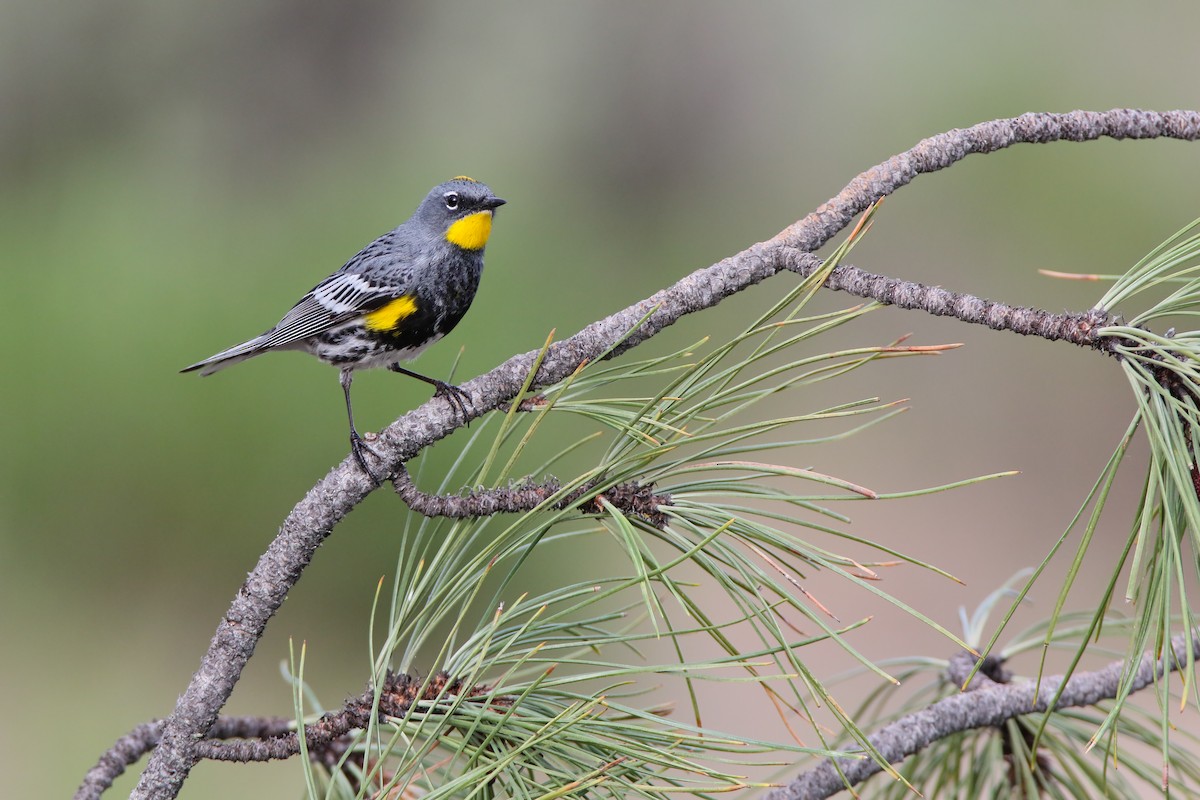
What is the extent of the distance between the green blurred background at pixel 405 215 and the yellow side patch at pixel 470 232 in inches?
24.5

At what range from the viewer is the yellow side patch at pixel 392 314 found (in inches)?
27.3

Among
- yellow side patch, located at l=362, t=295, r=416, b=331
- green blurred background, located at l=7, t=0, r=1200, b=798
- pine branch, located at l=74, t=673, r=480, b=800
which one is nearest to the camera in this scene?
pine branch, located at l=74, t=673, r=480, b=800

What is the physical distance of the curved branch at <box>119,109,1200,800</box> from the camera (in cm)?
37

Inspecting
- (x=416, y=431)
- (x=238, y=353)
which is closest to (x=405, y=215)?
(x=238, y=353)

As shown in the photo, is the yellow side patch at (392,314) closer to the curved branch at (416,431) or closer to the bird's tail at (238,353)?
the bird's tail at (238,353)

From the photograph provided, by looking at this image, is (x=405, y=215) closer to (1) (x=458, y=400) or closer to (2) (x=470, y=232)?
(2) (x=470, y=232)

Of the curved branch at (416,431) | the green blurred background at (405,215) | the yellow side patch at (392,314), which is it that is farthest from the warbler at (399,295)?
the green blurred background at (405,215)

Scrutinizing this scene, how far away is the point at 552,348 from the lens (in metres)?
0.38

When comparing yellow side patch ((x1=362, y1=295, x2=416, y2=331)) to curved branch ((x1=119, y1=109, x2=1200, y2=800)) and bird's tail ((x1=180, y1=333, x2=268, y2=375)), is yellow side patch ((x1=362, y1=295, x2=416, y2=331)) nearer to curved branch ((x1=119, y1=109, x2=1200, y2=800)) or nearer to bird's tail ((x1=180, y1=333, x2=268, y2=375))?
bird's tail ((x1=180, y1=333, x2=268, y2=375))

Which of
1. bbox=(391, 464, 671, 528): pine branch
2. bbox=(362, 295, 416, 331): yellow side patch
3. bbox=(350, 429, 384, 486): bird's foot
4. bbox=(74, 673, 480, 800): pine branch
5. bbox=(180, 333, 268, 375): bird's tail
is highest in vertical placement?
bbox=(180, 333, 268, 375): bird's tail

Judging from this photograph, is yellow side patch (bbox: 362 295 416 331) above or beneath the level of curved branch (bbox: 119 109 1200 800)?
above

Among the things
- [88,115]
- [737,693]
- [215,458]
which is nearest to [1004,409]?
[737,693]

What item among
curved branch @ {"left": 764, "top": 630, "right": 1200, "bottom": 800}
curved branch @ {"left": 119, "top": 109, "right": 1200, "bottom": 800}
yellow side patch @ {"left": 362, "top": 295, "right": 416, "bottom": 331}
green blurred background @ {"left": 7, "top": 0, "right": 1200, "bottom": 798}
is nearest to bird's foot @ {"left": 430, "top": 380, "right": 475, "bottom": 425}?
curved branch @ {"left": 119, "top": 109, "right": 1200, "bottom": 800}

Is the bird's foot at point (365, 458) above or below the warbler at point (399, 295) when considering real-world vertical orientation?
below
